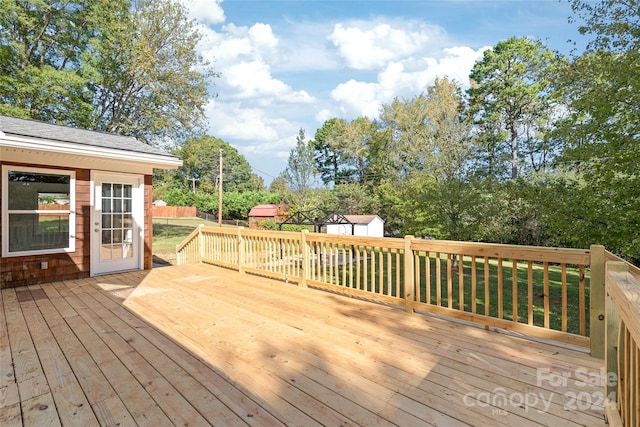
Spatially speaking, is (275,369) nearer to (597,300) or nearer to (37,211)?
(597,300)

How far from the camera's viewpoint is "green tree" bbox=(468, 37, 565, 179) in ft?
57.2

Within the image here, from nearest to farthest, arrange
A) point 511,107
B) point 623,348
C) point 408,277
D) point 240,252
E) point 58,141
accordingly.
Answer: point 623,348
point 408,277
point 58,141
point 240,252
point 511,107

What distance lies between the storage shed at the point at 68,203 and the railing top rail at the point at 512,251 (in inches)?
193

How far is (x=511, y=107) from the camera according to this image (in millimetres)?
18312

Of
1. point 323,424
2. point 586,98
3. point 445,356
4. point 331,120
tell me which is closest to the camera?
point 323,424

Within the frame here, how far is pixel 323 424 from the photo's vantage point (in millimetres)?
1709

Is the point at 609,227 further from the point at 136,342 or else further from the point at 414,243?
the point at 136,342

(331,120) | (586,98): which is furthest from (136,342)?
(331,120)

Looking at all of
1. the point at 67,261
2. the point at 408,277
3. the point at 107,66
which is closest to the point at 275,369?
the point at 408,277

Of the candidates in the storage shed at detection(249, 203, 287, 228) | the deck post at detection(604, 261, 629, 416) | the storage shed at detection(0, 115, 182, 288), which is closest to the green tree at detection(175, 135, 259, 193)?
the storage shed at detection(249, 203, 287, 228)

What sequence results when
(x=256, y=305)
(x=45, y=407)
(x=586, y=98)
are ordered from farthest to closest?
(x=586, y=98) < (x=256, y=305) < (x=45, y=407)

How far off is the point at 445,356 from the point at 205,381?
1.84 metres

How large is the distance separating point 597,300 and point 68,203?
22.9ft

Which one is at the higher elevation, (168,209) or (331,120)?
(331,120)
